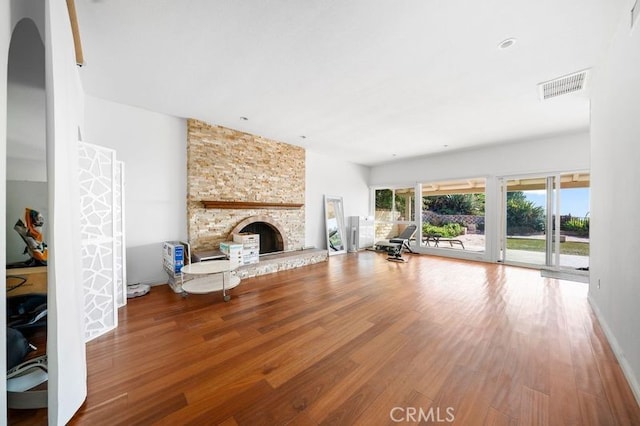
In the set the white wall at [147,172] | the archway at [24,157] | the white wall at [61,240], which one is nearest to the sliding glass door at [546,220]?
the white wall at [147,172]

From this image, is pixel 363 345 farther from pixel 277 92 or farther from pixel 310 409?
pixel 277 92

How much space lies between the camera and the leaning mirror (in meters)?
6.59

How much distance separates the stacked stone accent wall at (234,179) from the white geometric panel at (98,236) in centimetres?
159

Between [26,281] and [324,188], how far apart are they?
540cm

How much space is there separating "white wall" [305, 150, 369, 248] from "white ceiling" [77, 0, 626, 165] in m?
2.33

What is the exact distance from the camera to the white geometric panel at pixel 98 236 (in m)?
2.28

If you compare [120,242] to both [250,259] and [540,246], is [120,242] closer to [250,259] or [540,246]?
[250,259]

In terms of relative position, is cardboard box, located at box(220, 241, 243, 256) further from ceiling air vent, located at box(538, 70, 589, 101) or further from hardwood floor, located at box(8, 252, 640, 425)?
ceiling air vent, located at box(538, 70, 589, 101)

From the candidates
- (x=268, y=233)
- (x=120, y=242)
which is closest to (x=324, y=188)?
(x=268, y=233)

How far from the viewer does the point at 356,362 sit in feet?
6.26

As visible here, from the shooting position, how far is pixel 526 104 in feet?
11.1

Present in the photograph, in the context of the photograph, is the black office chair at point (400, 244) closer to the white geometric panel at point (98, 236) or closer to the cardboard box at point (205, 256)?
the cardboard box at point (205, 256)

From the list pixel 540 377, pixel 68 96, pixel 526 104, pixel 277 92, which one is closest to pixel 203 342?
pixel 68 96

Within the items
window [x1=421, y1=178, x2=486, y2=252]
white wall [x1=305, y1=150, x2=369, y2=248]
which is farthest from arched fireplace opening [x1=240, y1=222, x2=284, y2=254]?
window [x1=421, y1=178, x2=486, y2=252]
